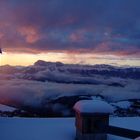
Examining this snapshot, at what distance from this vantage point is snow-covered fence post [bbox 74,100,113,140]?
1041 cm

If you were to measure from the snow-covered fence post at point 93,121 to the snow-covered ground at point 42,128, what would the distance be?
50 cm

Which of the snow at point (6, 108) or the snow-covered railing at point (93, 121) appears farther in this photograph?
the snow at point (6, 108)

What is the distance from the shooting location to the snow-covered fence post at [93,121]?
10.4m

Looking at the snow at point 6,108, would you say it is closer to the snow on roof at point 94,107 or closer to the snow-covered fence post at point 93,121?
the snow on roof at point 94,107

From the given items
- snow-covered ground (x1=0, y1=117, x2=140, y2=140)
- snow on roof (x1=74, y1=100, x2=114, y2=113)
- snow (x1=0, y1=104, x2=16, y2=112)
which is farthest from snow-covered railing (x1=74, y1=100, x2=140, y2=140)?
snow (x1=0, y1=104, x2=16, y2=112)

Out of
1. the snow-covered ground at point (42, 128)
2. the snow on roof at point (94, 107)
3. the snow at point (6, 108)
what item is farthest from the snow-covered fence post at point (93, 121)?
the snow at point (6, 108)

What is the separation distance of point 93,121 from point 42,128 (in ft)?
5.83

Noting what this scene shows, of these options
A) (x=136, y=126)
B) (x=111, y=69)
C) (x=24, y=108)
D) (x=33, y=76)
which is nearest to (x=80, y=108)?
(x=136, y=126)

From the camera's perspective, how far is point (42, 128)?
38.3ft

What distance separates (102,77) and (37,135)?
28.2 meters

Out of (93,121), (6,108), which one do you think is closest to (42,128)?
(93,121)

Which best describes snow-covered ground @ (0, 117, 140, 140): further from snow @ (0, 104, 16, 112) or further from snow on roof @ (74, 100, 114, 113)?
snow @ (0, 104, 16, 112)

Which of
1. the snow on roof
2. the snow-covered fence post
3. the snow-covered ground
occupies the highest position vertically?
the snow on roof

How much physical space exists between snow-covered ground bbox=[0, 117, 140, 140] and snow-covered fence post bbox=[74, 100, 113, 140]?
0.50 m
